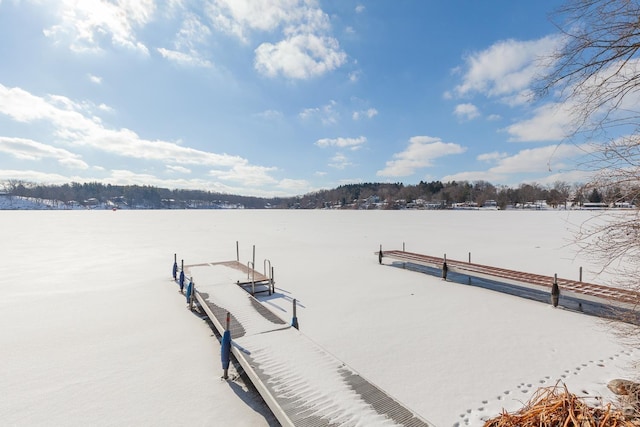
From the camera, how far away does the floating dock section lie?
11.9 feet

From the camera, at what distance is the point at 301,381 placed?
14.3 feet

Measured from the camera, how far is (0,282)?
10.8 meters

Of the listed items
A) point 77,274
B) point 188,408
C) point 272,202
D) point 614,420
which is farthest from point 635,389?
point 272,202

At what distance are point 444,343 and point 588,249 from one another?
3671 mm

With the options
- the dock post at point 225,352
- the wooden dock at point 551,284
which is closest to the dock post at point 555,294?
the wooden dock at point 551,284

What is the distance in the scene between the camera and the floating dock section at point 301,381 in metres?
3.64

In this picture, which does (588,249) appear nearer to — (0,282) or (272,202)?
(0,282)

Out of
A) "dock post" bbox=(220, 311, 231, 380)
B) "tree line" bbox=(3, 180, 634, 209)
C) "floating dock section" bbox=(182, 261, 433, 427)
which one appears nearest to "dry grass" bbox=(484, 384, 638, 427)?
"floating dock section" bbox=(182, 261, 433, 427)

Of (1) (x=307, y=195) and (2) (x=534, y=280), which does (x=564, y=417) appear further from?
(1) (x=307, y=195)

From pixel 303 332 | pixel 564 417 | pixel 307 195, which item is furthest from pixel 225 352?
pixel 307 195

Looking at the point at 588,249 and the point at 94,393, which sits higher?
the point at 588,249

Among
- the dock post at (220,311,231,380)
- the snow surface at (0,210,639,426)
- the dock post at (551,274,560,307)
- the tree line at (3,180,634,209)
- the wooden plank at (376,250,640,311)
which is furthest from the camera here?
the tree line at (3,180,634,209)

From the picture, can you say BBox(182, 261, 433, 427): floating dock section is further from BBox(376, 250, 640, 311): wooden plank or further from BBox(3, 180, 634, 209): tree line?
BBox(3, 180, 634, 209): tree line

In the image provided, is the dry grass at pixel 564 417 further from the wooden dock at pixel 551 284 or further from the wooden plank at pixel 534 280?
the wooden dock at pixel 551 284
